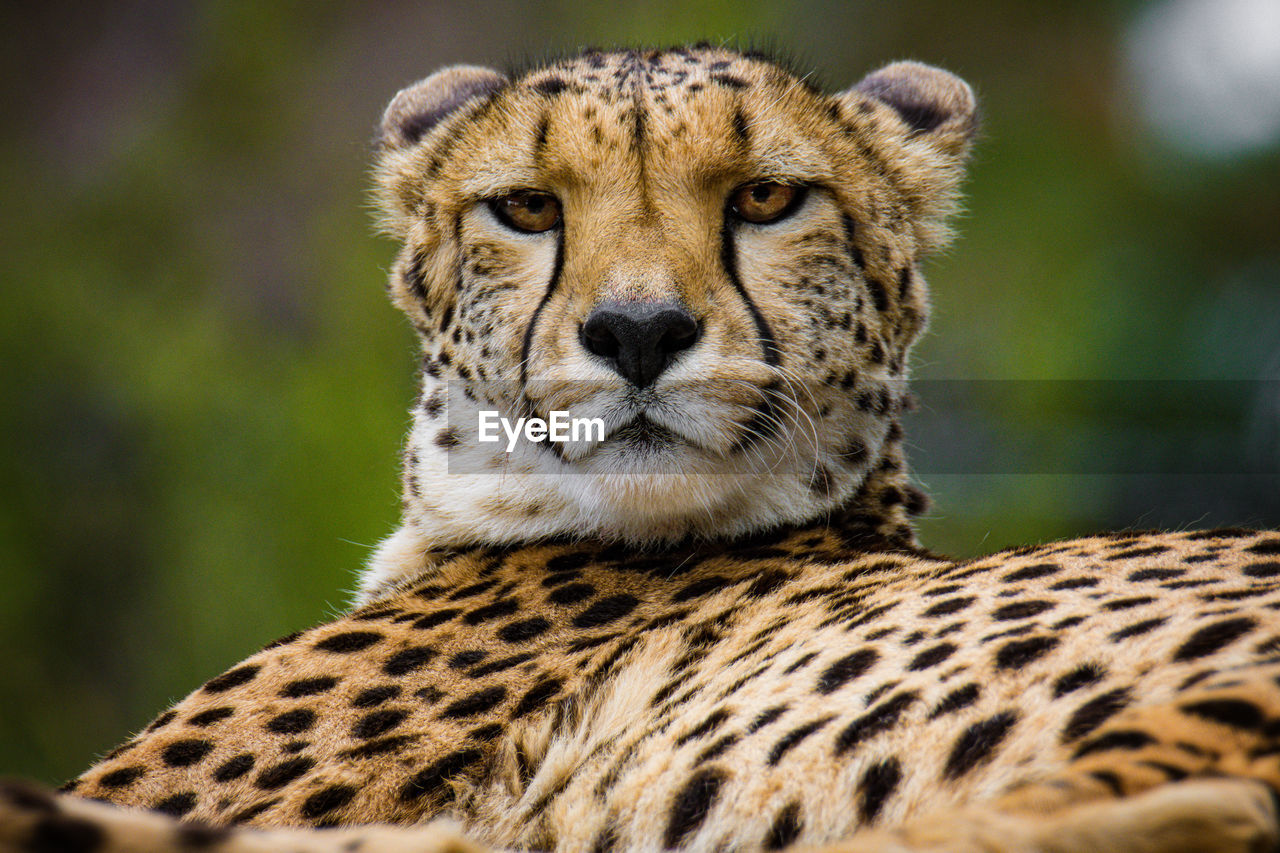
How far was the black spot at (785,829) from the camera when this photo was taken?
3.44 ft

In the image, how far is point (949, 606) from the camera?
1.29m

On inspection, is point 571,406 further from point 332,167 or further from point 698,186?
point 332,167

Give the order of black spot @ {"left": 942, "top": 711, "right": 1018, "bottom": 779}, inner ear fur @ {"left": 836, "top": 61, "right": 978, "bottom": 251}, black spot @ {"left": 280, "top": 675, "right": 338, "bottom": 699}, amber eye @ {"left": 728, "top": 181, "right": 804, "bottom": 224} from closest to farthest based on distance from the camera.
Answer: black spot @ {"left": 942, "top": 711, "right": 1018, "bottom": 779} < black spot @ {"left": 280, "top": 675, "right": 338, "bottom": 699} < amber eye @ {"left": 728, "top": 181, "right": 804, "bottom": 224} < inner ear fur @ {"left": 836, "top": 61, "right": 978, "bottom": 251}

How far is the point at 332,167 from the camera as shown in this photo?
4.95 meters

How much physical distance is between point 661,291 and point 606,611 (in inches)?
16.1

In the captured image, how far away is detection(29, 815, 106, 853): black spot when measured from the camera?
2.49ft

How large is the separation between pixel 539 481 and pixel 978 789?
35.4 inches

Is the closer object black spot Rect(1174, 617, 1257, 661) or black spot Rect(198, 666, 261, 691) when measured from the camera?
black spot Rect(1174, 617, 1257, 661)

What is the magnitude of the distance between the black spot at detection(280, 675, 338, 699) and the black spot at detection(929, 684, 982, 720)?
73cm

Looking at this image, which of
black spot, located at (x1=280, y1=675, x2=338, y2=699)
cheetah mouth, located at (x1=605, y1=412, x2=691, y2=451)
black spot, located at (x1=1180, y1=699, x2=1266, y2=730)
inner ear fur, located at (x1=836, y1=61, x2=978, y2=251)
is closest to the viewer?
black spot, located at (x1=1180, y1=699, x2=1266, y2=730)

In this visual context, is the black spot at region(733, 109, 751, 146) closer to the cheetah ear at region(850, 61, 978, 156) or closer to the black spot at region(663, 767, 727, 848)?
the cheetah ear at region(850, 61, 978, 156)

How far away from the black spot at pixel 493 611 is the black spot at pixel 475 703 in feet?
0.48

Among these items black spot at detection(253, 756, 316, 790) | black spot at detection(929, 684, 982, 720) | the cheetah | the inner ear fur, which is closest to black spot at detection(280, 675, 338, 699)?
the cheetah

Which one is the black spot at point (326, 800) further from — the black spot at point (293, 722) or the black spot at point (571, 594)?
the black spot at point (571, 594)
